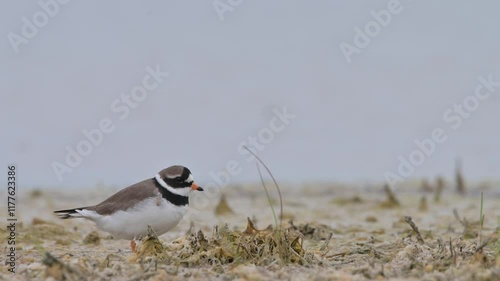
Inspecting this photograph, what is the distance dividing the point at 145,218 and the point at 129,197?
29 cm

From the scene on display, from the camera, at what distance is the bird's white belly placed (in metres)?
8.00

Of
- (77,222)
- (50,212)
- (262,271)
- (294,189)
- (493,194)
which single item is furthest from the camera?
(294,189)

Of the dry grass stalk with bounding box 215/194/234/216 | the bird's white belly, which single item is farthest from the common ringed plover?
the dry grass stalk with bounding box 215/194/234/216

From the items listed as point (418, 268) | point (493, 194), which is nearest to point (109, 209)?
Result: point (418, 268)

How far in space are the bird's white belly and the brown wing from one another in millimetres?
58

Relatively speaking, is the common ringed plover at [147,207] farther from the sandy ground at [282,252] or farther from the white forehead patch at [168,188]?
the sandy ground at [282,252]

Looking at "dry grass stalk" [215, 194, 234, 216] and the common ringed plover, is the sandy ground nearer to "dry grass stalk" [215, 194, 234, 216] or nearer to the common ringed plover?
"dry grass stalk" [215, 194, 234, 216]

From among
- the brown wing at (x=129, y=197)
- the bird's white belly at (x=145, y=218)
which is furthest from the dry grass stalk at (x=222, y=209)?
the bird's white belly at (x=145, y=218)

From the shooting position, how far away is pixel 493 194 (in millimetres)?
16188

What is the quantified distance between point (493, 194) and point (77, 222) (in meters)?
8.13

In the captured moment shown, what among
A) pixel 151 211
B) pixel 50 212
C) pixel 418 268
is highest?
pixel 50 212

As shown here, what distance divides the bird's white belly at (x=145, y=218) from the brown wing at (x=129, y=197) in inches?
2.3

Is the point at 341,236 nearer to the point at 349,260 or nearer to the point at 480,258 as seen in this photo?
the point at 349,260

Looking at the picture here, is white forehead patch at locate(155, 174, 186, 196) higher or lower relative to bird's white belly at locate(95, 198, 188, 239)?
higher
